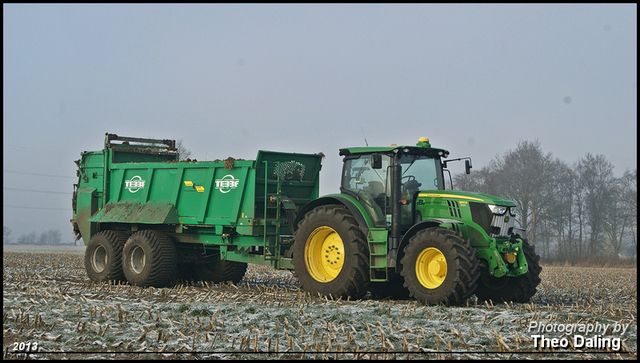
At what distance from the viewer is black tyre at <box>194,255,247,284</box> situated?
13844mm

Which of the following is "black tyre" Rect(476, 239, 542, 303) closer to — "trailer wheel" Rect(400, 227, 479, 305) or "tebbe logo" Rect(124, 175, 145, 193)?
"trailer wheel" Rect(400, 227, 479, 305)

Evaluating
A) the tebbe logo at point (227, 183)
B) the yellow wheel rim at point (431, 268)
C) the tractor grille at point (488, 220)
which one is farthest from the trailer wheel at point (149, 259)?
the tractor grille at point (488, 220)

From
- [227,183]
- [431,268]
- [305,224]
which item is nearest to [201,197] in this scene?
[227,183]

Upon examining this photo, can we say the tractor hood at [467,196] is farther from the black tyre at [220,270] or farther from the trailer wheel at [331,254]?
the black tyre at [220,270]

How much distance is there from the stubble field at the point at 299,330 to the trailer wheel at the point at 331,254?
0.41 meters

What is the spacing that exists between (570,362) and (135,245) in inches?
397

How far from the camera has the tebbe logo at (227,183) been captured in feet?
40.1

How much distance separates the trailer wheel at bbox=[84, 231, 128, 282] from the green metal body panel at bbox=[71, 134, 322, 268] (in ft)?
1.15

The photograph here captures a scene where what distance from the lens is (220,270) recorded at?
13.9 m

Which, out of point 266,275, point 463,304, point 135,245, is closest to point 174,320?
point 463,304

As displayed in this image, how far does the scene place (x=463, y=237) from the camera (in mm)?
9609

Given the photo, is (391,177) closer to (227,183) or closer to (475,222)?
(475,222)

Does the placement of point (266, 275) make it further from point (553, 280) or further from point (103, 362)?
point (103, 362)

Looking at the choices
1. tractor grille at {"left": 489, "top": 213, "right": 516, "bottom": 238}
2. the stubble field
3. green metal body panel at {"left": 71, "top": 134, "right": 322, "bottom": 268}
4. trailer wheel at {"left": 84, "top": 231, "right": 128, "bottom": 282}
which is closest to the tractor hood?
tractor grille at {"left": 489, "top": 213, "right": 516, "bottom": 238}
